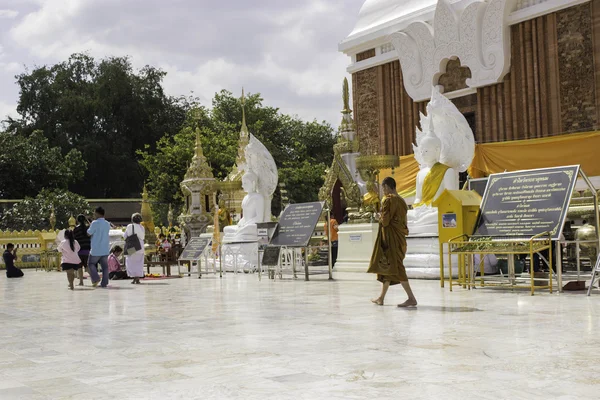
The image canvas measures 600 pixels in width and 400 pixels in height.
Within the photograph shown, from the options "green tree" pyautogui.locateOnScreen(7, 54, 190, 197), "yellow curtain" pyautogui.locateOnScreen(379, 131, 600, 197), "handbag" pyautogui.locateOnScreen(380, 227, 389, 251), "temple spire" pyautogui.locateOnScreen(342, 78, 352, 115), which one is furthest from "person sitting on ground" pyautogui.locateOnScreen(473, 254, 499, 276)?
"green tree" pyautogui.locateOnScreen(7, 54, 190, 197)

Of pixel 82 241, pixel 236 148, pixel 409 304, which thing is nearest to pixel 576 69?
pixel 82 241

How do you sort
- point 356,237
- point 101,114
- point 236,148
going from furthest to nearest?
point 101,114 → point 236,148 → point 356,237

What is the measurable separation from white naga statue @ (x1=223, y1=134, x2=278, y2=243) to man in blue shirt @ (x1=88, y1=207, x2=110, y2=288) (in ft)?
13.2

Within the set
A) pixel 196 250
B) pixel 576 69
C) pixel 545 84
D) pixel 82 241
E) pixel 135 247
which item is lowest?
pixel 196 250

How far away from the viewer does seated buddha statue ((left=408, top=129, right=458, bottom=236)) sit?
1269cm

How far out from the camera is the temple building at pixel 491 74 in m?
17.8

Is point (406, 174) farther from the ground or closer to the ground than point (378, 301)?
farther from the ground

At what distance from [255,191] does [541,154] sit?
6362 mm

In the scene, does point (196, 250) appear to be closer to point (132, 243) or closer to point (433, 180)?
point (132, 243)

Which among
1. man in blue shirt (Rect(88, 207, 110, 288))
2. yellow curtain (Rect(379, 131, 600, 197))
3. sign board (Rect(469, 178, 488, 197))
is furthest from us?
yellow curtain (Rect(379, 131, 600, 197))

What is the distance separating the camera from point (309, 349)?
5.37m

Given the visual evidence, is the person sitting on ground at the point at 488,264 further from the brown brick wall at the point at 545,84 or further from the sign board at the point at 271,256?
the brown brick wall at the point at 545,84

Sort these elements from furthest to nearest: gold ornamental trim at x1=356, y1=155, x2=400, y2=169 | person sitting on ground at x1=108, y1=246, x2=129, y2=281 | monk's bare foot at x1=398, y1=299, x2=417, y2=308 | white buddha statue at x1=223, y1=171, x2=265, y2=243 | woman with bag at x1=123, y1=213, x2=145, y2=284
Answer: gold ornamental trim at x1=356, y1=155, x2=400, y2=169 → white buddha statue at x1=223, y1=171, x2=265, y2=243 → person sitting on ground at x1=108, y1=246, x2=129, y2=281 → woman with bag at x1=123, y1=213, x2=145, y2=284 → monk's bare foot at x1=398, y1=299, x2=417, y2=308

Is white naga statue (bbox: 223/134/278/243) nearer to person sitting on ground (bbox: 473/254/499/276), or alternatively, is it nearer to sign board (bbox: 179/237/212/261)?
sign board (bbox: 179/237/212/261)
